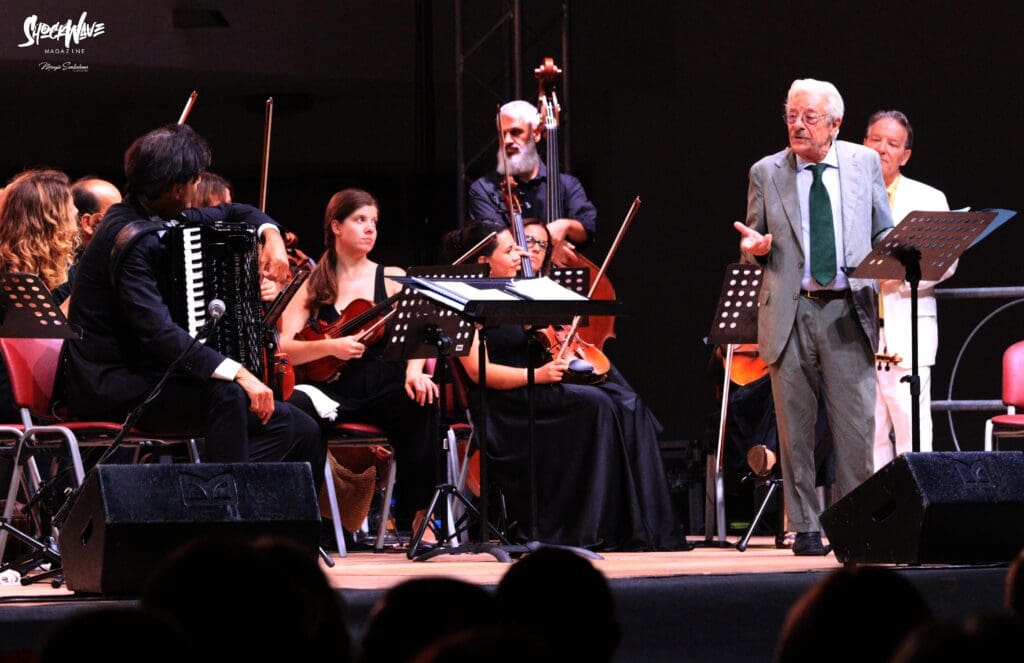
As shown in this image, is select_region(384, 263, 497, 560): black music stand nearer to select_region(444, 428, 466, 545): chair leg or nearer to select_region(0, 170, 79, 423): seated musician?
select_region(444, 428, 466, 545): chair leg

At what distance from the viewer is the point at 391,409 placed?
18.2 ft

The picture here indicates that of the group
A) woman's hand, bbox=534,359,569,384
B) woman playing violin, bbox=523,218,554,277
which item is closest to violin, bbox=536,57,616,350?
woman playing violin, bbox=523,218,554,277

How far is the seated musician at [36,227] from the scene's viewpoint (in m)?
4.58

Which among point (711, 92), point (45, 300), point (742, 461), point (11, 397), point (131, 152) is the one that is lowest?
point (742, 461)

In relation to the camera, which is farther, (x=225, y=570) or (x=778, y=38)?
(x=778, y=38)

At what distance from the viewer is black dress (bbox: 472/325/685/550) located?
17.4ft

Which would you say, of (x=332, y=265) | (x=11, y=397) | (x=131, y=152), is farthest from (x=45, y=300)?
(x=332, y=265)

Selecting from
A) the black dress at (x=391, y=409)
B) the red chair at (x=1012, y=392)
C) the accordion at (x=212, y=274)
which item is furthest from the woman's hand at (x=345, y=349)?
the red chair at (x=1012, y=392)

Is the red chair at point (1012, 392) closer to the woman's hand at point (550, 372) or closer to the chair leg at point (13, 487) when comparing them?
the woman's hand at point (550, 372)

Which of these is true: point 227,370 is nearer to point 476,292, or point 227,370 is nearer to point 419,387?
point 476,292

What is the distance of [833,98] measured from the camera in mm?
4770

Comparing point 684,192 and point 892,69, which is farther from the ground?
point 892,69

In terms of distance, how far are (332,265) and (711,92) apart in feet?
9.89

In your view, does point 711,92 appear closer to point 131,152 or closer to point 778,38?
point 778,38
